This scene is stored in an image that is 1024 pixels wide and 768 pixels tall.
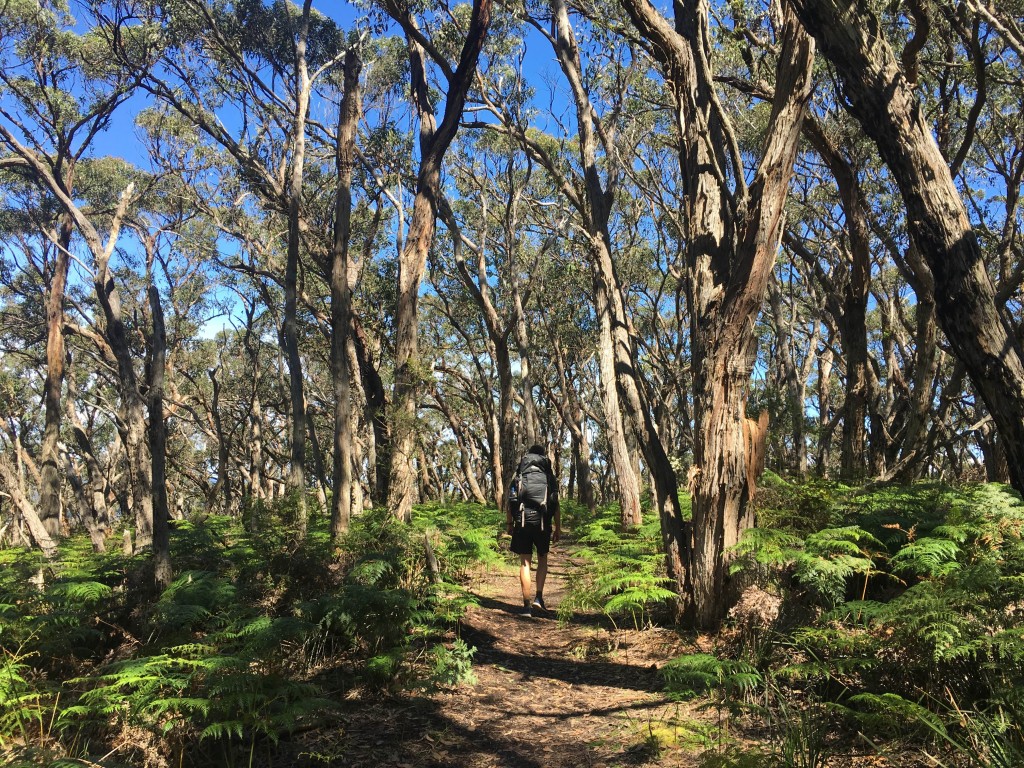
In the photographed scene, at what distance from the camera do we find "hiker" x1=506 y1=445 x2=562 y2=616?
7176 millimetres

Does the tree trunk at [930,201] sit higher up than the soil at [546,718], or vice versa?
the tree trunk at [930,201]

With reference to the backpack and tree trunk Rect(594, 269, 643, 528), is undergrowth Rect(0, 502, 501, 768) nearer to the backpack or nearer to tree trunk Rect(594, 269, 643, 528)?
the backpack

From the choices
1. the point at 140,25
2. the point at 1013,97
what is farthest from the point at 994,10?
Result: the point at 140,25

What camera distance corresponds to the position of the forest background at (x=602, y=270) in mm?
4699

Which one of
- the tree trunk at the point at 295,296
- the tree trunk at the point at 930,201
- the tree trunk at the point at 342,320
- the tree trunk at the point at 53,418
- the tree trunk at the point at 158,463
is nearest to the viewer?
the tree trunk at the point at 930,201

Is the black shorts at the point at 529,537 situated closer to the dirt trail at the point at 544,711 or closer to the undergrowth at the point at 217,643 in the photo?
the undergrowth at the point at 217,643

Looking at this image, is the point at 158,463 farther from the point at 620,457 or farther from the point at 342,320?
the point at 620,457

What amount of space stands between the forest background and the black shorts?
39.6 inches

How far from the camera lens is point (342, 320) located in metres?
9.55

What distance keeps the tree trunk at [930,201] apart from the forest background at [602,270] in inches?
0.8

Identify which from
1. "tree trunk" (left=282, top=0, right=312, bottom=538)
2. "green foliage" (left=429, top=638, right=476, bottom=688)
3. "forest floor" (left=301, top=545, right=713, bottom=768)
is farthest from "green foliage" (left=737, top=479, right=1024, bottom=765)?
"tree trunk" (left=282, top=0, right=312, bottom=538)

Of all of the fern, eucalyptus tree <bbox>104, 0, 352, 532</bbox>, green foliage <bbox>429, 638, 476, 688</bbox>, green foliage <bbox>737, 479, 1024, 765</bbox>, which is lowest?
green foliage <bbox>429, 638, 476, 688</bbox>

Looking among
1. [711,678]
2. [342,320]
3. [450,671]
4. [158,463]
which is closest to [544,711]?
[450,671]

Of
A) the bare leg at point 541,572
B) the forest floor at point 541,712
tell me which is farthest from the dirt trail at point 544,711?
the bare leg at point 541,572
